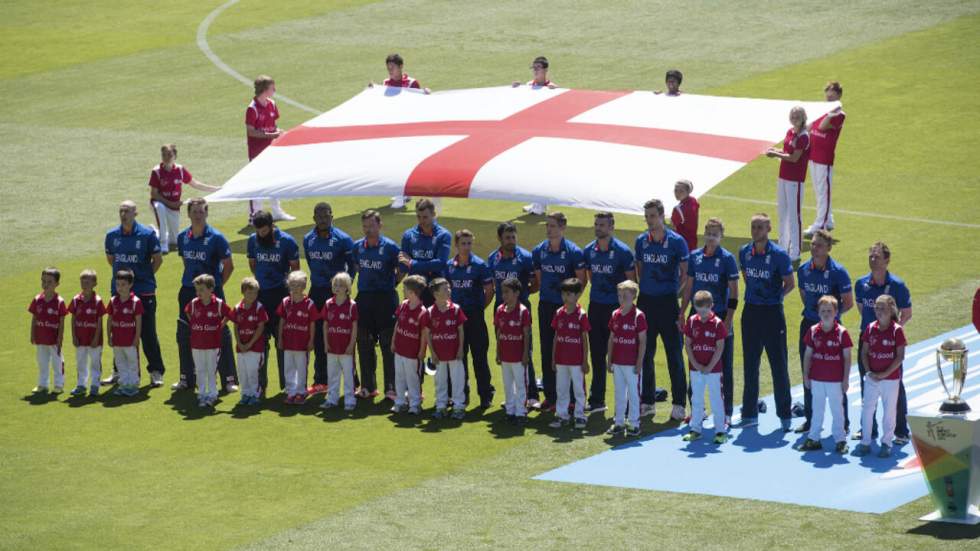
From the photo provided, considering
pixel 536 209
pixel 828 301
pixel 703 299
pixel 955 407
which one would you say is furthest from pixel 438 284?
pixel 536 209

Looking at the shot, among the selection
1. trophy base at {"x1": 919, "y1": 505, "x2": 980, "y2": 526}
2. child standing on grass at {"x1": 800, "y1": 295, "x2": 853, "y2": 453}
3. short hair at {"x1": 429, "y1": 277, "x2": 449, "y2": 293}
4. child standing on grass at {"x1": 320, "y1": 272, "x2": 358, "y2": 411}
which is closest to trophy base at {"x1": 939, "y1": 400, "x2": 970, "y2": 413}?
trophy base at {"x1": 919, "y1": 505, "x2": 980, "y2": 526}

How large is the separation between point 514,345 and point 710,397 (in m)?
1.76

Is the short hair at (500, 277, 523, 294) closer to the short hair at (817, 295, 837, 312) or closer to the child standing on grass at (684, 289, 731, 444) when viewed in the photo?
the child standing on grass at (684, 289, 731, 444)

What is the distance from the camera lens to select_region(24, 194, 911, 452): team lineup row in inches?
540

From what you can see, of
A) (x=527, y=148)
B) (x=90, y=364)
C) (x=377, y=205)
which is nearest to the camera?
(x=90, y=364)

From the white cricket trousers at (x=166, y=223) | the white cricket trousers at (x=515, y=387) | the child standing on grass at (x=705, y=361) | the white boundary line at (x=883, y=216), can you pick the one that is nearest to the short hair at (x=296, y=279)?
the white cricket trousers at (x=515, y=387)

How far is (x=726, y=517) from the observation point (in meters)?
11.6

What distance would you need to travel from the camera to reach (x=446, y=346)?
14195 millimetres

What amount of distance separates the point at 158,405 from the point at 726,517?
5713 millimetres

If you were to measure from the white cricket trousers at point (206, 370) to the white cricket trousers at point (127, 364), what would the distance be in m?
0.65

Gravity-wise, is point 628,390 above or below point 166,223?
below

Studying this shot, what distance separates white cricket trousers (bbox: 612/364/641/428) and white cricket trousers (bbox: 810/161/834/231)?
23.5 ft

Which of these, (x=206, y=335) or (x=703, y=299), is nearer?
(x=703, y=299)

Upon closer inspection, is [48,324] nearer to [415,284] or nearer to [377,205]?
[415,284]
